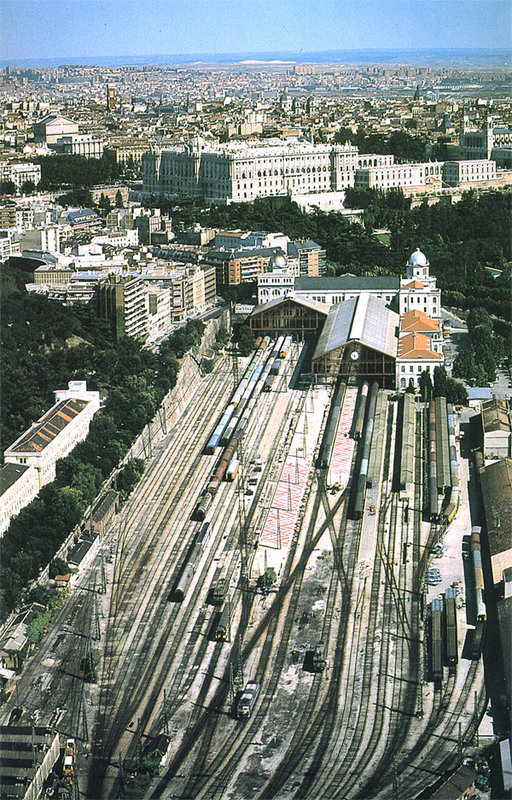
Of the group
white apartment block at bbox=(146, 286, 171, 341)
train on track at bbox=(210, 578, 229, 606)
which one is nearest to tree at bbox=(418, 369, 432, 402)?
white apartment block at bbox=(146, 286, 171, 341)

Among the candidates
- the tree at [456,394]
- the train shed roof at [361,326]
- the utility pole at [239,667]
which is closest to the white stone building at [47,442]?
the utility pole at [239,667]

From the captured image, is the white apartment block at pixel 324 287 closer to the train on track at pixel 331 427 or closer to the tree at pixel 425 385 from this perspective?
the tree at pixel 425 385

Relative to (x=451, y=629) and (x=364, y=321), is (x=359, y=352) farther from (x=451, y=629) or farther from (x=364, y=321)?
(x=451, y=629)

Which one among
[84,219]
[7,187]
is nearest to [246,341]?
[84,219]

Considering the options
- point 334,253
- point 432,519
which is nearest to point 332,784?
point 432,519

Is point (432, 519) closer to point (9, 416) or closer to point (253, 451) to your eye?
point (253, 451)

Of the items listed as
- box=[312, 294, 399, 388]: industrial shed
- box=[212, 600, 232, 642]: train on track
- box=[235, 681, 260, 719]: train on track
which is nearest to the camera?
box=[235, 681, 260, 719]: train on track

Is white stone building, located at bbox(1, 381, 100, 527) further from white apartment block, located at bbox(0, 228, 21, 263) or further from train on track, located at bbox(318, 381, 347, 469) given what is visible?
white apartment block, located at bbox(0, 228, 21, 263)
